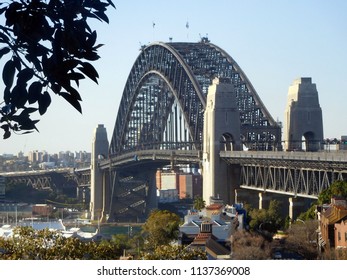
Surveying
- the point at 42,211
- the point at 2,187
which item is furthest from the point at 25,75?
the point at 2,187

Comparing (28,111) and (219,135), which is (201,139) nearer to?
(219,135)

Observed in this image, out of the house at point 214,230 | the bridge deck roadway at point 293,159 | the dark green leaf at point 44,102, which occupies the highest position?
the dark green leaf at point 44,102

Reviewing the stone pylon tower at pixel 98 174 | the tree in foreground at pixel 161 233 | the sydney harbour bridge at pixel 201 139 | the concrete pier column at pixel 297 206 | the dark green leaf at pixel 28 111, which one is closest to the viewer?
the dark green leaf at pixel 28 111

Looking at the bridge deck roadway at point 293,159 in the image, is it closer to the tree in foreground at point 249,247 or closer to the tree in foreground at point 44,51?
the tree in foreground at point 249,247

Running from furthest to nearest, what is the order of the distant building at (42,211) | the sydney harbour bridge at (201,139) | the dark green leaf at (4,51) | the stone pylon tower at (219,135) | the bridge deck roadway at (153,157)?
the distant building at (42,211)
the bridge deck roadway at (153,157)
the stone pylon tower at (219,135)
the sydney harbour bridge at (201,139)
the dark green leaf at (4,51)

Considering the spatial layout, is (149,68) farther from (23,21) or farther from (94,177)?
(23,21)

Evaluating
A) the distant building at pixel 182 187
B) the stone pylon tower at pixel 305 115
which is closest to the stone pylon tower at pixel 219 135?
the stone pylon tower at pixel 305 115

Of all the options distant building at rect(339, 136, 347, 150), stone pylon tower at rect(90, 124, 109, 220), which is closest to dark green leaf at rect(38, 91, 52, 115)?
distant building at rect(339, 136, 347, 150)

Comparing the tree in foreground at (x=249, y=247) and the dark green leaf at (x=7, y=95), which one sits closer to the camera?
the dark green leaf at (x=7, y=95)
